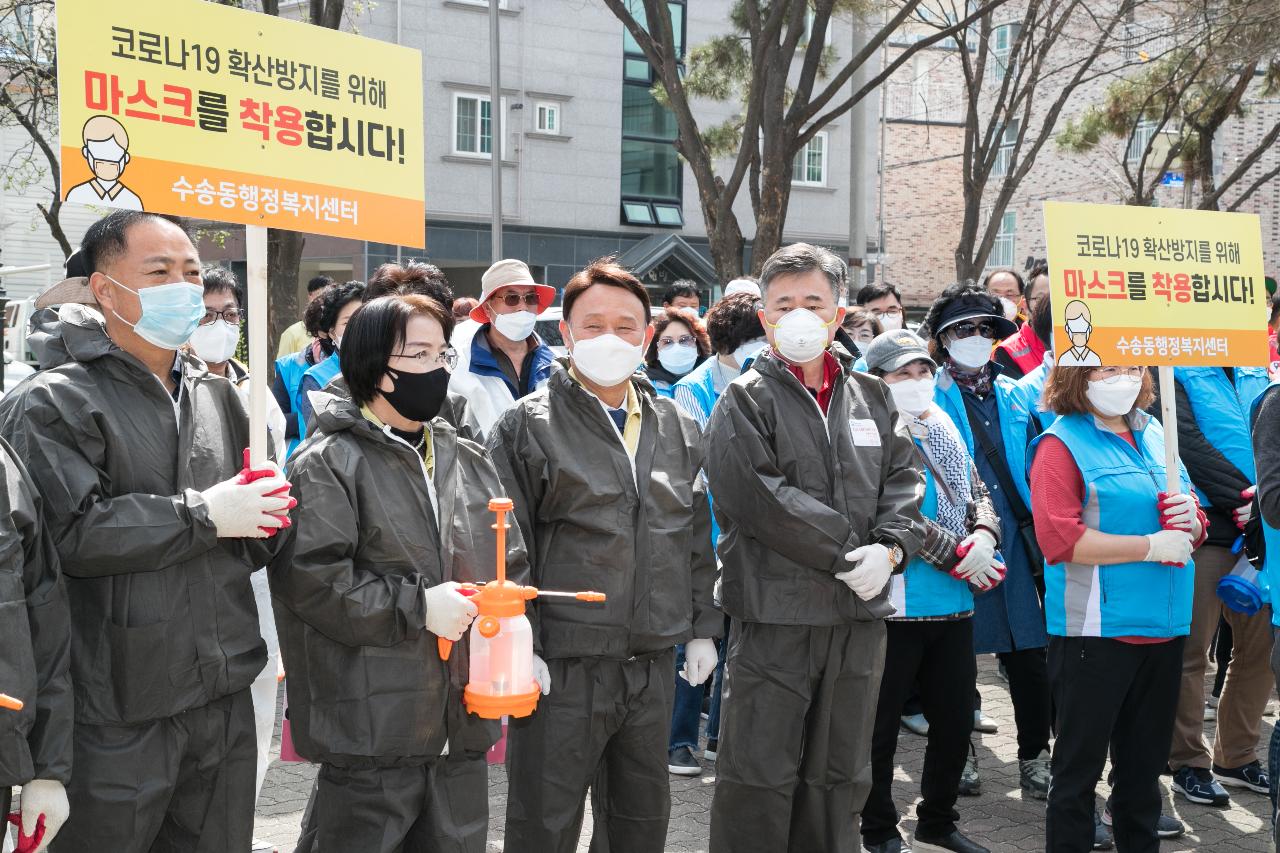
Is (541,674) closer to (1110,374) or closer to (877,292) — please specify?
(1110,374)

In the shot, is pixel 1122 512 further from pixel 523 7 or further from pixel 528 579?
pixel 523 7

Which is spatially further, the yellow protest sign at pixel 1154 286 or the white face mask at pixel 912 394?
the white face mask at pixel 912 394

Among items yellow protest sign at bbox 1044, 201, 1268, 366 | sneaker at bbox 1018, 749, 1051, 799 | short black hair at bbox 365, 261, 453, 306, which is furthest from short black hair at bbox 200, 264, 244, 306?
sneaker at bbox 1018, 749, 1051, 799

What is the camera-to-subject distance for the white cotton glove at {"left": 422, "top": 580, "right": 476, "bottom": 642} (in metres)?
3.40

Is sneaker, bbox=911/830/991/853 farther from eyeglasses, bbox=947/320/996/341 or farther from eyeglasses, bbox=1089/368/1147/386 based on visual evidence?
eyeglasses, bbox=947/320/996/341

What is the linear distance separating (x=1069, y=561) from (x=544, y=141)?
23518 mm

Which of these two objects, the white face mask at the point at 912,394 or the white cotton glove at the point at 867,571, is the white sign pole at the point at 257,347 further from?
the white face mask at the point at 912,394

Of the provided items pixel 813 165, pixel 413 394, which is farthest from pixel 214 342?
pixel 813 165

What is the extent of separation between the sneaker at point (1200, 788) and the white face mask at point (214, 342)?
4.45 meters

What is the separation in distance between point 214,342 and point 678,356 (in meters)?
2.87

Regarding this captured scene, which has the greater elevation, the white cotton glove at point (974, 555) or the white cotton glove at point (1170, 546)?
the white cotton glove at point (1170, 546)

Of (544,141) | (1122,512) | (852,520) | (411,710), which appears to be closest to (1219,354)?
(1122,512)

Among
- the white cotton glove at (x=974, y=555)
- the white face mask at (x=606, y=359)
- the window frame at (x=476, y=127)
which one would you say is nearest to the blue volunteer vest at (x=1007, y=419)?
the white cotton glove at (x=974, y=555)

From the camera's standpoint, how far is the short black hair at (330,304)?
22.5 ft
